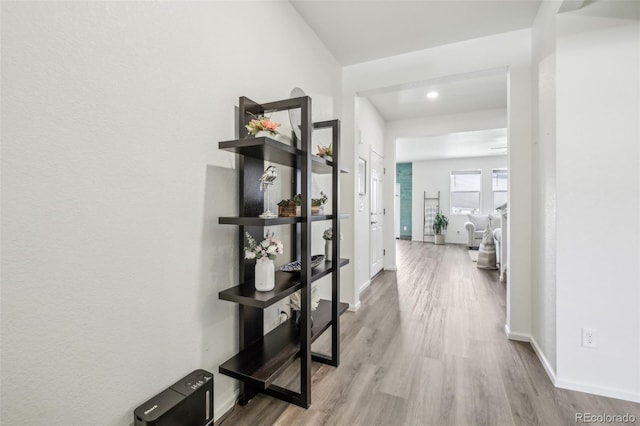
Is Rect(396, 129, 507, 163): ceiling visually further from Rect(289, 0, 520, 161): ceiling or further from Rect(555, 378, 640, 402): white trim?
Rect(555, 378, 640, 402): white trim

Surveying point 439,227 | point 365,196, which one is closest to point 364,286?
point 365,196

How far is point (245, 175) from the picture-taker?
1646 mm

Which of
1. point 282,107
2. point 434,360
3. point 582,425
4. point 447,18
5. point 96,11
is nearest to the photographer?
point 96,11

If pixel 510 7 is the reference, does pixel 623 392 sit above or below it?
below

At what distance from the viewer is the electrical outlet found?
1.76 meters

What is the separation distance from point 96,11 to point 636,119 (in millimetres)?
2697

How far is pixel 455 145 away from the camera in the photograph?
6.90m

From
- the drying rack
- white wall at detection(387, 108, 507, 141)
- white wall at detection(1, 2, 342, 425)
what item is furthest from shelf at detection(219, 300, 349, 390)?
the drying rack

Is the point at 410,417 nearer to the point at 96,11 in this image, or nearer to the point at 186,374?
the point at 186,374

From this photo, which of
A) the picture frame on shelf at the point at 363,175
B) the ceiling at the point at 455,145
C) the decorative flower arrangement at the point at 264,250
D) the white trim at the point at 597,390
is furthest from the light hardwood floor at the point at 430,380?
the ceiling at the point at 455,145

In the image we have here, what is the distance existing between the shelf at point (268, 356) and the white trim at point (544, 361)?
1453mm

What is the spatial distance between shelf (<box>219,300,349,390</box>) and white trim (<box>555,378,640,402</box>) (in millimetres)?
1480

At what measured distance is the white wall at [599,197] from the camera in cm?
170

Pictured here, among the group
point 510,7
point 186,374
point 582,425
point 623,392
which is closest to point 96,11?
point 186,374
